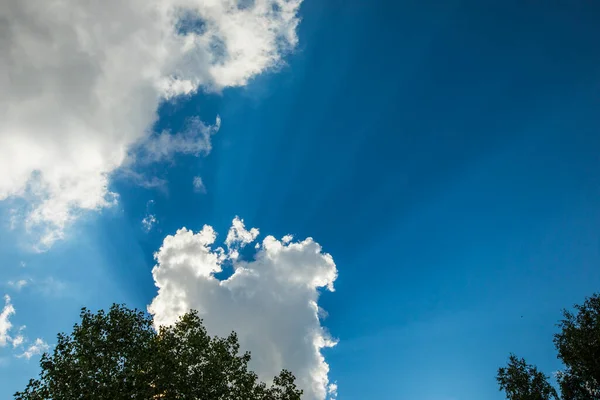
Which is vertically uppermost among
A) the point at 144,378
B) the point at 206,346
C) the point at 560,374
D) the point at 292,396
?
the point at 206,346

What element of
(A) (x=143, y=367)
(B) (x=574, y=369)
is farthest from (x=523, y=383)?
(A) (x=143, y=367)

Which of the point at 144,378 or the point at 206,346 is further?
the point at 206,346

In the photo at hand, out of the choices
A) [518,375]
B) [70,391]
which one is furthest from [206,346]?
[518,375]

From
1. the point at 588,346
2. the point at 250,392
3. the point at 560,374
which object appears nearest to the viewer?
the point at 250,392

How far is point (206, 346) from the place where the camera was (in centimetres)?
3728

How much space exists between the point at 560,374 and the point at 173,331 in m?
48.2

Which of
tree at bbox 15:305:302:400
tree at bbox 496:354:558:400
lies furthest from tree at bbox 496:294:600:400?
tree at bbox 15:305:302:400

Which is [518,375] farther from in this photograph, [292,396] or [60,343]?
[60,343]

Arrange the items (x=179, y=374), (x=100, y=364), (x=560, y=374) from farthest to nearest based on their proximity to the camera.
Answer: (x=560, y=374)
(x=179, y=374)
(x=100, y=364)

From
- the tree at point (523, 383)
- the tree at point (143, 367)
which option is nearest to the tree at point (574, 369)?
the tree at point (523, 383)

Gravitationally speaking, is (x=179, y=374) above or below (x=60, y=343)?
below

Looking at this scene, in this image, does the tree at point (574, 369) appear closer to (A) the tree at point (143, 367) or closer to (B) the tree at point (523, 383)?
(B) the tree at point (523, 383)

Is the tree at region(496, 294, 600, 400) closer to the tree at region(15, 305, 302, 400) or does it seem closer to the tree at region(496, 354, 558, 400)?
the tree at region(496, 354, 558, 400)

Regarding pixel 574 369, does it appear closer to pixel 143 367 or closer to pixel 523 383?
pixel 523 383
